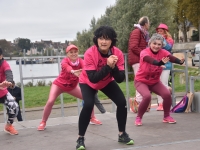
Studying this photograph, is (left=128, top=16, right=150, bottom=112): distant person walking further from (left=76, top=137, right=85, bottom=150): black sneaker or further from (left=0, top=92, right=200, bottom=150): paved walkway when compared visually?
(left=76, top=137, right=85, bottom=150): black sneaker

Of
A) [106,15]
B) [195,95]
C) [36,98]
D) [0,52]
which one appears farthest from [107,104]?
[106,15]

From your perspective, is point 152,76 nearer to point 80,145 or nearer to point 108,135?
point 108,135

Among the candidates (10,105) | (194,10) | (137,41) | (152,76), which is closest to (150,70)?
(152,76)

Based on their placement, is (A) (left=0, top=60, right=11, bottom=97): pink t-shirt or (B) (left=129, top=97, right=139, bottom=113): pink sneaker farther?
(B) (left=129, top=97, right=139, bottom=113): pink sneaker

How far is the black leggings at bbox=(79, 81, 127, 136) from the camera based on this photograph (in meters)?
5.25

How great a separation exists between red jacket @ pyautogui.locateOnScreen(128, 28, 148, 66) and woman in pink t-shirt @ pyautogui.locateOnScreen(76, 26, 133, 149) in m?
2.62

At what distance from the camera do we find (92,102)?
207 inches

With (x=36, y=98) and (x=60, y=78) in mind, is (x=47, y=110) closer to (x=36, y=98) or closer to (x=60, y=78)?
(x=60, y=78)

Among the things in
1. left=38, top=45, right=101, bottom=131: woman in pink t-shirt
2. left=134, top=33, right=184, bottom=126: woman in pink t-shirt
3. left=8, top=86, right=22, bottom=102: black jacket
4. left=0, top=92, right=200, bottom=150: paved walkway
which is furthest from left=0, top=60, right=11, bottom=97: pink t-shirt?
left=8, top=86, right=22, bottom=102: black jacket

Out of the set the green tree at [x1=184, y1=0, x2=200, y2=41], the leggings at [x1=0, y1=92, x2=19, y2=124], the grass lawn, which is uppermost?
the green tree at [x1=184, y1=0, x2=200, y2=41]

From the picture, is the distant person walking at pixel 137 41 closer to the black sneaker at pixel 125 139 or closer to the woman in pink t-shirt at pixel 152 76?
the woman in pink t-shirt at pixel 152 76

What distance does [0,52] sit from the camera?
6.37m

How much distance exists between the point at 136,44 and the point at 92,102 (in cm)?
309

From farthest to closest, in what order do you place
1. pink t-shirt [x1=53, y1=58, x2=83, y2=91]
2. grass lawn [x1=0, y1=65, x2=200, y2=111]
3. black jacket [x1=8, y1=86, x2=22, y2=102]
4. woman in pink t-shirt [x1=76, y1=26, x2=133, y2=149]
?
grass lawn [x1=0, y1=65, x2=200, y2=111] → black jacket [x1=8, y1=86, x2=22, y2=102] → pink t-shirt [x1=53, y1=58, x2=83, y2=91] → woman in pink t-shirt [x1=76, y1=26, x2=133, y2=149]
